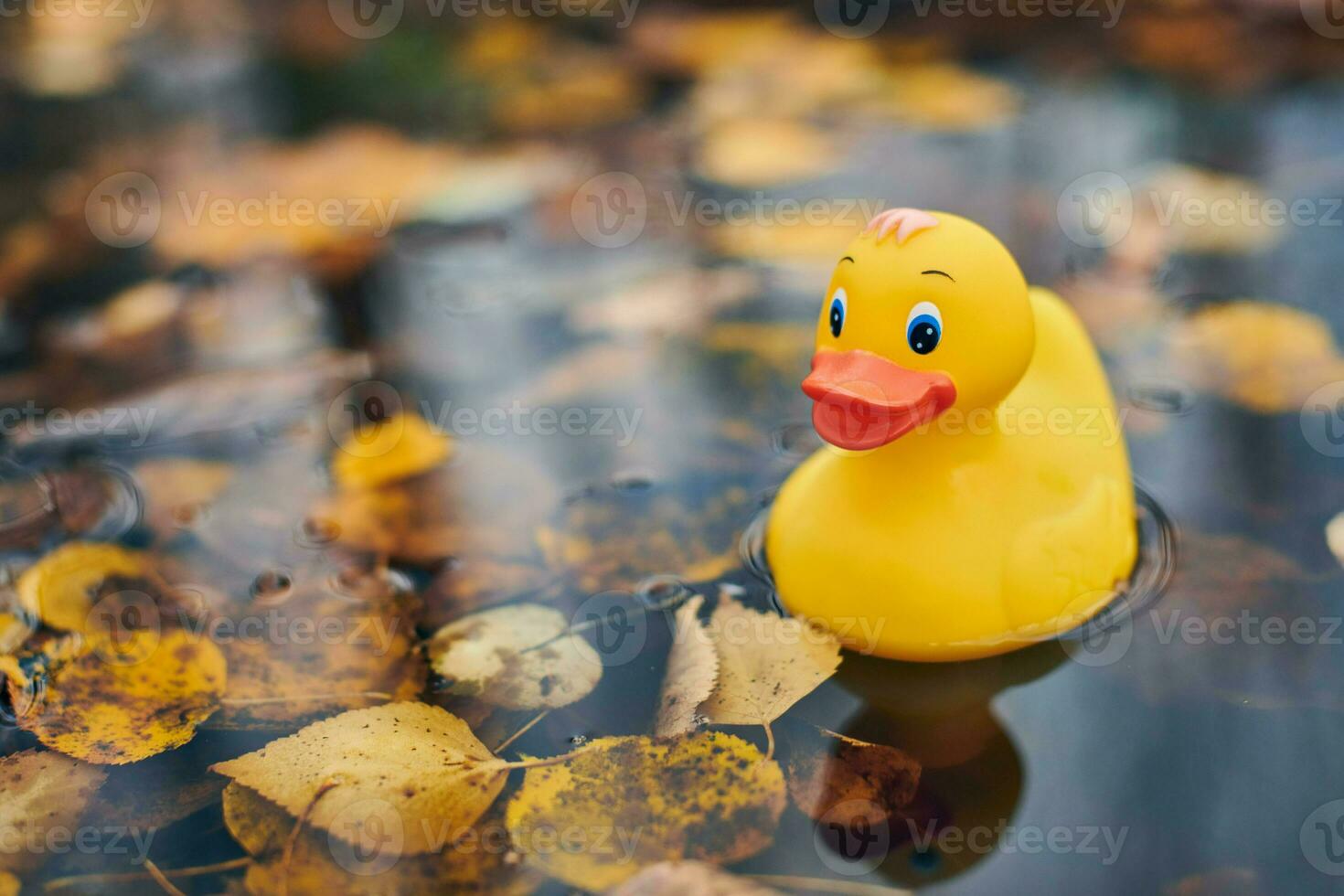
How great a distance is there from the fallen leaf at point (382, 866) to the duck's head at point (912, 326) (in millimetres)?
487

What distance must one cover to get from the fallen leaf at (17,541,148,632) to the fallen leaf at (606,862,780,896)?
0.74 metres

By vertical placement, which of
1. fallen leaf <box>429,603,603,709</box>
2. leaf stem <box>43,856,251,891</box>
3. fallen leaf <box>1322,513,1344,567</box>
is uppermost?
fallen leaf <box>1322,513,1344,567</box>

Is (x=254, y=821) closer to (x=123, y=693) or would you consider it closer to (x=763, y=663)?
(x=123, y=693)

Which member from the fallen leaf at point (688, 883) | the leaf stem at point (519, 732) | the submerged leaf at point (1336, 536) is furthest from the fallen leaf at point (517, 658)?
the submerged leaf at point (1336, 536)

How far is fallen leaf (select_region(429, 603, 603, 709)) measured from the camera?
142cm

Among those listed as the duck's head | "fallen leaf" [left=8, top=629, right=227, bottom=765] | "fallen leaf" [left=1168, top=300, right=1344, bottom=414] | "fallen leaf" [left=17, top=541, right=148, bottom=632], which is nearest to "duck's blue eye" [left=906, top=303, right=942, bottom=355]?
the duck's head

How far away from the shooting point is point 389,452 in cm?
181

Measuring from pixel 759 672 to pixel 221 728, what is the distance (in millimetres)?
551

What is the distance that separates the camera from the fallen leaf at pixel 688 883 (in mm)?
1205

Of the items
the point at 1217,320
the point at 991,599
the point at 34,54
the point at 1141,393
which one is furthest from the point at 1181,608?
the point at 34,54

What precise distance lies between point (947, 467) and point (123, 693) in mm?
892

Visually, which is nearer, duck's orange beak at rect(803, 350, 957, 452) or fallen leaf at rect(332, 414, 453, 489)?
duck's orange beak at rect(803, 350, 957, 452)

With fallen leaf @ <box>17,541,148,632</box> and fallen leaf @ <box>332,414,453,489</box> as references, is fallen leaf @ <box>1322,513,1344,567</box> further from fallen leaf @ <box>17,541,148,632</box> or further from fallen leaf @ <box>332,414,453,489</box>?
fallen leaf @ <box>332,414,453,489</box>

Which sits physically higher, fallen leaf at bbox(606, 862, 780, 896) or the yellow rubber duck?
the yellow rubber duck
